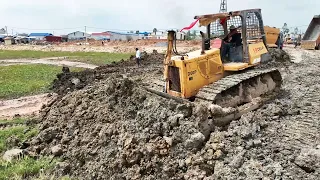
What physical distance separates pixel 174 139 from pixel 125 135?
1160mm

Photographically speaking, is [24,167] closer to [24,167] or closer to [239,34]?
[24,167]

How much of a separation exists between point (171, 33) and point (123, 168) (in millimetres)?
3247

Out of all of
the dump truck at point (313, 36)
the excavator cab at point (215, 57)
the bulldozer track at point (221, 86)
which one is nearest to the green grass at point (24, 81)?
the bulldozer track at point (221, 86)

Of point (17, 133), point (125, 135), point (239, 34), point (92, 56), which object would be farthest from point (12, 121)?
point (92, 56)

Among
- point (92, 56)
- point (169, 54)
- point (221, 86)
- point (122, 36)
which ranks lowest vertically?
point (221, 86)

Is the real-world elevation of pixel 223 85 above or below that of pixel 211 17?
below

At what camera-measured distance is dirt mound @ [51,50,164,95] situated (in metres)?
15.8

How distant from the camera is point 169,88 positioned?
29.6 ft

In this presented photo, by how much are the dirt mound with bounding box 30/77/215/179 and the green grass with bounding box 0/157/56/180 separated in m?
0.38

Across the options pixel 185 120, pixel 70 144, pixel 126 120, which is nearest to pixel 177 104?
pixel 185 120

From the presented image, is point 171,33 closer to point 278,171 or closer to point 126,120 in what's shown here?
point 126,120

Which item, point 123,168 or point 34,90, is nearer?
point 123,168

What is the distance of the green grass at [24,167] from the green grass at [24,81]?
8920mm

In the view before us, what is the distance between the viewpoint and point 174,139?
6859 mm
